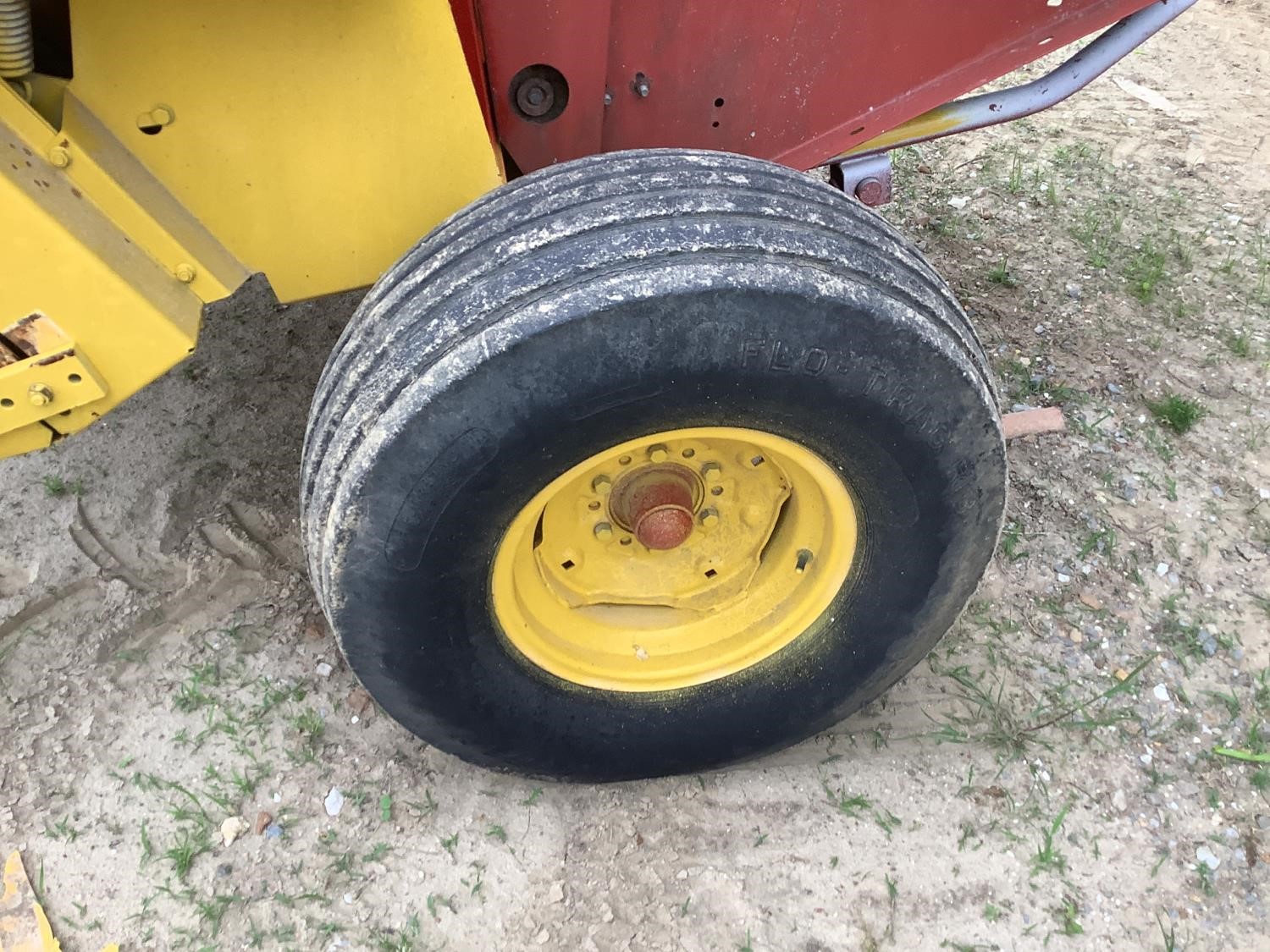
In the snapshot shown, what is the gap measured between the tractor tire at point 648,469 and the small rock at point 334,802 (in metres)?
0.43

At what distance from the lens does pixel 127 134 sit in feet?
5.59

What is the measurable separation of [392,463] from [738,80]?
51.4 inches

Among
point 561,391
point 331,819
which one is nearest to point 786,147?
point 561,391

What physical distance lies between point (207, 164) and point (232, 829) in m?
1.44

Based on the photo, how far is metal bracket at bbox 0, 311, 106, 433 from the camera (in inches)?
61.1

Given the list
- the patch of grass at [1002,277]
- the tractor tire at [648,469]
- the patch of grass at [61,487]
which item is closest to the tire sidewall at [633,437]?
the tractor tire at [648,469]

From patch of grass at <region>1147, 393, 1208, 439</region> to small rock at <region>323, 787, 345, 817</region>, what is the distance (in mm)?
2729

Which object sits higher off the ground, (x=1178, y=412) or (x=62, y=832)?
(x=62, y=832)

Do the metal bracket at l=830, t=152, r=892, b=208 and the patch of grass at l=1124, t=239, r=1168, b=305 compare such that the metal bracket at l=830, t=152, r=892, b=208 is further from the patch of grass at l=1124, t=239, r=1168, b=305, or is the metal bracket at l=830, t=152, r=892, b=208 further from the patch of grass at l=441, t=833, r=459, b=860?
the patch of grass at l=441, t=833, r=459, b=860

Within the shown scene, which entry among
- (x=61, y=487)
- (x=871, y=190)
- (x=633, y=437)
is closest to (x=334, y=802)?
(x=633, y=437)

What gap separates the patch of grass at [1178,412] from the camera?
3115 mm

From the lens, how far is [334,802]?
2234mm

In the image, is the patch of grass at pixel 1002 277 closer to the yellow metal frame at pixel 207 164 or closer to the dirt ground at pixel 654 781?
the dirt ground at pixel 654 781

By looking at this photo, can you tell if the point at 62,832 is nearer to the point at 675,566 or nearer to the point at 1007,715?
the point at 675,566
